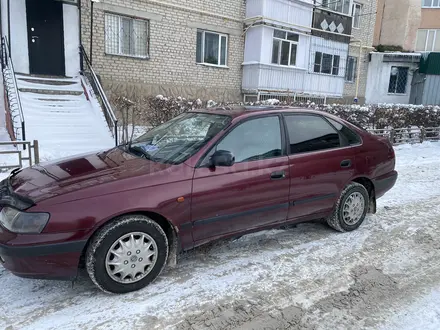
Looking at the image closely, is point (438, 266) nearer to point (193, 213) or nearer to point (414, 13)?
point (193, 213)

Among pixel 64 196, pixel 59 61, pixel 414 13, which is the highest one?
pixel 414 13

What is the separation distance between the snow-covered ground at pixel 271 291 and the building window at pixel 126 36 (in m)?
10.6

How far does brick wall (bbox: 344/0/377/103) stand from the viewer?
2100cm

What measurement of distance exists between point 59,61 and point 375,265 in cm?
1130

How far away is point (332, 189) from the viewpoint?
413 centimetres

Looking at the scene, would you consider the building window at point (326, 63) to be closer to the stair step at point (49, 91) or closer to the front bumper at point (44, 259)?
the stair step at point (49, 91)

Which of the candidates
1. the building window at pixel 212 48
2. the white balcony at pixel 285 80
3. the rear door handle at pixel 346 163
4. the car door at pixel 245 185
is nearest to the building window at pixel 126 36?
the building window at pixel 212 48

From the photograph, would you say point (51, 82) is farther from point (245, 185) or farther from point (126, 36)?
point (245, 185)

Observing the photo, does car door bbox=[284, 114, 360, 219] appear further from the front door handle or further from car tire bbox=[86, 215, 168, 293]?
car tire bbox=[86, 215, 168, 293]

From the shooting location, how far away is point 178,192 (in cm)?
307

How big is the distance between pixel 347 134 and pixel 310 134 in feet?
2.17

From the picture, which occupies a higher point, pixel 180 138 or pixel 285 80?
pixel 285 80

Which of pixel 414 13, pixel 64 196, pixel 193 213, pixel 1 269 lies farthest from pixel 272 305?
pixel 414 13

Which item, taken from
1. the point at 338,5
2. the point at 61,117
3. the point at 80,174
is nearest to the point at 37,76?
the point at 61,117
